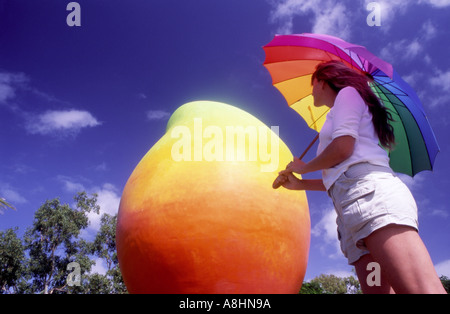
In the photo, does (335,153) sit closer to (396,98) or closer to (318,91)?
(318,91)

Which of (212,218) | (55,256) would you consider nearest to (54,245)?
(55,256)

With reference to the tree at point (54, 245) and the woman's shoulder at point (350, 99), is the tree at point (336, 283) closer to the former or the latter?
the tree at point (54, 245)

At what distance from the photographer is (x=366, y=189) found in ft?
5.39

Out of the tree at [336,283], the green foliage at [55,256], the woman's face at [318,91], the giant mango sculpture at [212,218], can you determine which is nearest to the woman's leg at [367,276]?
the woman's face at [318,91]

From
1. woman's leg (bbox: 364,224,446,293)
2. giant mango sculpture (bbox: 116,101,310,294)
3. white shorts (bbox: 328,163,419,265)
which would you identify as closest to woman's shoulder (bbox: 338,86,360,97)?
white shorts (bbox: 328,163,419,265)

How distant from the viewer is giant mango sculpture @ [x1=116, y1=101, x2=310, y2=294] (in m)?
4.45

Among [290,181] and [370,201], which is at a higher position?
[290,181]

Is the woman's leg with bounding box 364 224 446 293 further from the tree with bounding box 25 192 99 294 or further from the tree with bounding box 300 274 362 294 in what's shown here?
the tree with bounding box 300 274 362 294

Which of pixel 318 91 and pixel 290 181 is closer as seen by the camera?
pixel 318 91

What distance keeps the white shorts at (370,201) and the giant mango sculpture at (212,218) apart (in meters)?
2.82

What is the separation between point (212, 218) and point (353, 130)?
9.88 feet

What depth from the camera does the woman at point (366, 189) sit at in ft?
4.75

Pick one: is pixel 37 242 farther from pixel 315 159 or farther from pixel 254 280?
pixel 315 159
